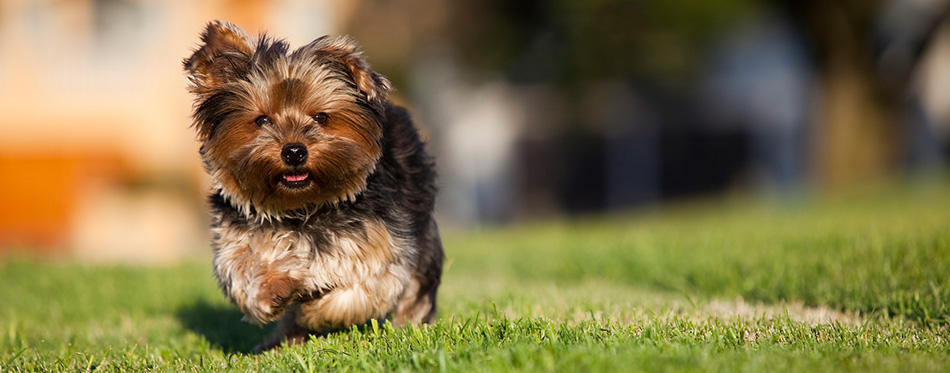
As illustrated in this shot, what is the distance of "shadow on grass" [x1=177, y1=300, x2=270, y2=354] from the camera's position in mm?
5772

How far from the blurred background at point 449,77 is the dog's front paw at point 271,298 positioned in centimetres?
1270

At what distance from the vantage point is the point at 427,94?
22.4m

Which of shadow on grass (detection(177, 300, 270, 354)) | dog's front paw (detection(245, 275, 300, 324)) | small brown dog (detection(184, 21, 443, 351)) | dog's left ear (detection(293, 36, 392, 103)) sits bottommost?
shadow on grass (detection(177, 300, 270, 354))

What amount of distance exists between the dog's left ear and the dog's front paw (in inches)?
41.8

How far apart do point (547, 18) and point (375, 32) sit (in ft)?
13.2

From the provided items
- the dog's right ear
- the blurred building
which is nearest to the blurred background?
the blurred building

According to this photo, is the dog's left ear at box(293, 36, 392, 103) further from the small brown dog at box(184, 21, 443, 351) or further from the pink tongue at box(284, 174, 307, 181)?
the pink tongue at box(284, 174, 307, 181)

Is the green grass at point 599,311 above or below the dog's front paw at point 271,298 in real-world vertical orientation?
below

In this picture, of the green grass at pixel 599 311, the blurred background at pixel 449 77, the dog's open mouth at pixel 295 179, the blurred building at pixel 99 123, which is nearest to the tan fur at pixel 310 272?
the green grass at pixel 599 311

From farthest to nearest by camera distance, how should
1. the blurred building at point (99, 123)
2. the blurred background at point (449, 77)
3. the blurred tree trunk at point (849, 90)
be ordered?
the blurred building at point (99, 123) < the blurred background at point (449, 77) < the blurred tree trunk at point (849, 90)

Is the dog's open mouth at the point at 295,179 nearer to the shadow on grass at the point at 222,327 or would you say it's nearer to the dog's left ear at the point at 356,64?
the dog's left ear at the point at 356,64

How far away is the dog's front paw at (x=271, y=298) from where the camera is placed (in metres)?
4.55

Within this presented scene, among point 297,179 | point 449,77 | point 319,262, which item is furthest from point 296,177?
point 449,77

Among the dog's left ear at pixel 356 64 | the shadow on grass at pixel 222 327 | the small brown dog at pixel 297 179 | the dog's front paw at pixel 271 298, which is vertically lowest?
the shadow on grass at pixel 222 327
